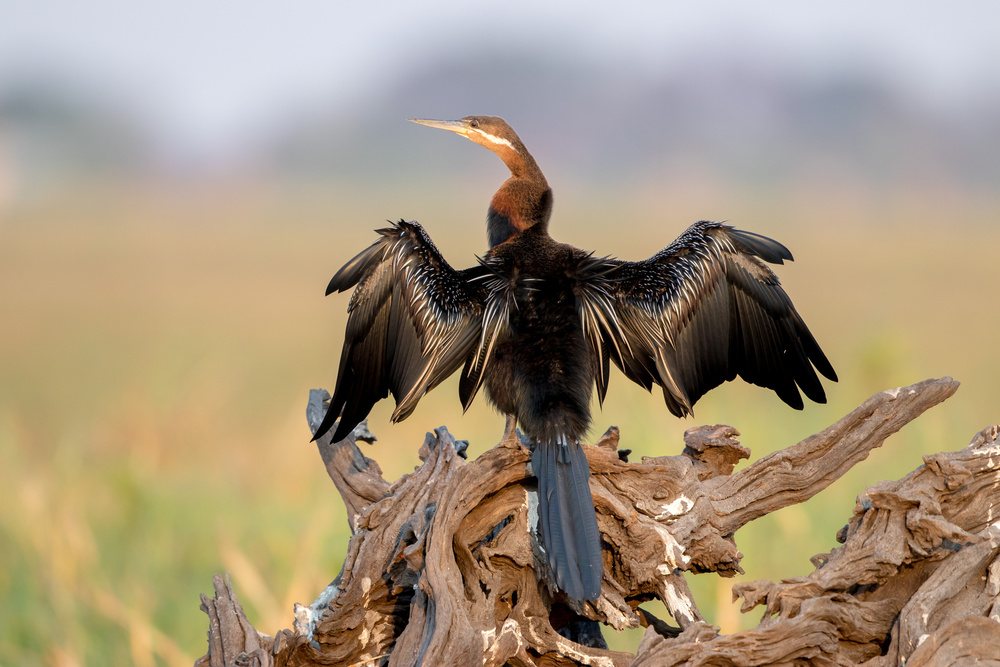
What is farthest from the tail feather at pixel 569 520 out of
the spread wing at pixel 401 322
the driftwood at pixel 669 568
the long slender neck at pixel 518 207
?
the long slender neck at pixel 518 207

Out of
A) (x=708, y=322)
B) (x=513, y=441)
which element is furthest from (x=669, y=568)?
(x=708, y=322)

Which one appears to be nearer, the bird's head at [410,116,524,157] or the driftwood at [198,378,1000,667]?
the driftwood at [198,378,1000,667]

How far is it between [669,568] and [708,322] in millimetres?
1179

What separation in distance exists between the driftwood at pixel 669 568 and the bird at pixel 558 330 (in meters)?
0.24

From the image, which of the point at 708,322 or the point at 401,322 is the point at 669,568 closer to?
the point at 708,322

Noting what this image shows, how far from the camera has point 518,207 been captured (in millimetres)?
4305

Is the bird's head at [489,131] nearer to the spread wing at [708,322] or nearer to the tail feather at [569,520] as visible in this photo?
the spread wing at [708,322]

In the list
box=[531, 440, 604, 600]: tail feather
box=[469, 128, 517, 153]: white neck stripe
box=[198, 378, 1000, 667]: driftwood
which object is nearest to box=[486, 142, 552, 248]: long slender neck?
box=[469, 128, 517, 153]: white neck stripe

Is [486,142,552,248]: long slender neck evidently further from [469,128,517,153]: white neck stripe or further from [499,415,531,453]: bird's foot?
[499,415,531,453]: bird's foot

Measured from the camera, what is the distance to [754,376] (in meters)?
4.13

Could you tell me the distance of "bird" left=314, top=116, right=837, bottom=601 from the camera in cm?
358

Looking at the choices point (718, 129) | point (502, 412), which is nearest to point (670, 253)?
point (502, 412)

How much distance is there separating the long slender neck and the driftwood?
3.70 ft

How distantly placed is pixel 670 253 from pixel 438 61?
4593 inches
